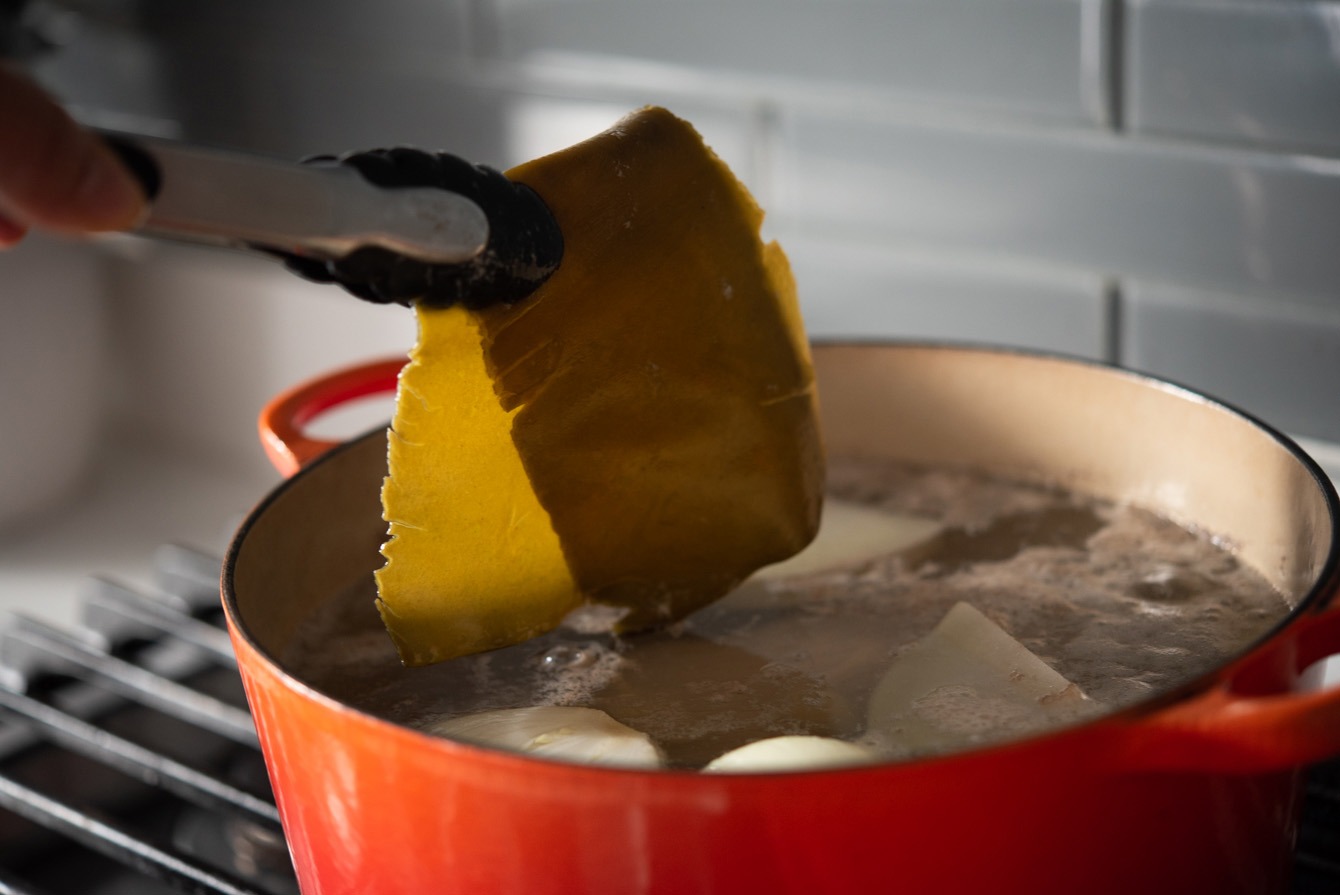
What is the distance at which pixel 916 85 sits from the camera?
2.69 ft

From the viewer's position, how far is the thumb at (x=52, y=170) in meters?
0.35

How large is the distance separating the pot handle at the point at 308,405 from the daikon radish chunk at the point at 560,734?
0.17m

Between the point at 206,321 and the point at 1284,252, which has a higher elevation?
the point at 1284,252

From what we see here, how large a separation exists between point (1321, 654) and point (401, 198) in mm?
306

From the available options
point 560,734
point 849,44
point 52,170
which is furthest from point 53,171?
point 849,44

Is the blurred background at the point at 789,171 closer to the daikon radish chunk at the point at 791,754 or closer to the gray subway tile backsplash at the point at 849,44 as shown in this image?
the gray subway tile backsplash at the point at 849,44

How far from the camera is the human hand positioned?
35 cm

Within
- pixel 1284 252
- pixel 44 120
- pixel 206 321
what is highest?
pixel 44 120

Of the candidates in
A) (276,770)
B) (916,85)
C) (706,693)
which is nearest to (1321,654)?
(706,693)

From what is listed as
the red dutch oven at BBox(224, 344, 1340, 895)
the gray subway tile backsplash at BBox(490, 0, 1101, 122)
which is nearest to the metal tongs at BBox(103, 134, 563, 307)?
the red dutch oven at BBox(224, 344, 1340, 895)

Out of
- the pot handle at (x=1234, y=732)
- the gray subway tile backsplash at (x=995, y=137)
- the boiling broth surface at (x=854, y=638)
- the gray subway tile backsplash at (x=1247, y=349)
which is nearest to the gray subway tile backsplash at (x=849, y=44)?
the gray subway tile backsplash at (x=995, y=137)

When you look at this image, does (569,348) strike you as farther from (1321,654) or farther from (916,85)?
(916,85)

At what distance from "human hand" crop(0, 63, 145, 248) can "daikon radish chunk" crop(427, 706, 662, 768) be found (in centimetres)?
18

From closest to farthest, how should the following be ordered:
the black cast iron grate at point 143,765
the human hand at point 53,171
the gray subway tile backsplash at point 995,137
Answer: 1. the human hand at point 53,171
2. the black cast iron grate at point 143,765
3. the gray subway tile backsplash at point 995,137
